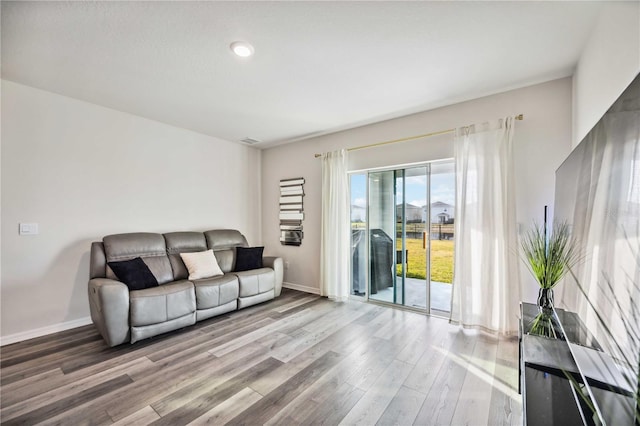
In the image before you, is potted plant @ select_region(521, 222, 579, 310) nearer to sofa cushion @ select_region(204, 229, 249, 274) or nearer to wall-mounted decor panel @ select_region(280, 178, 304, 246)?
wall-mounted decor panel @ select_region(280, 178, 304, 246)

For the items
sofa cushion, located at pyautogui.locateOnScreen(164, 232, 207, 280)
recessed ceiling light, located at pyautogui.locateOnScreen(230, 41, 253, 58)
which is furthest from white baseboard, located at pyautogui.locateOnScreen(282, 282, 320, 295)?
recessed ceiling light, located at pyautogui.locateOnScreen(230, 41, 253, 58)

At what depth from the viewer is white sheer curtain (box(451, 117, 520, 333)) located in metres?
2.71

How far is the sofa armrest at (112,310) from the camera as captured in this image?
246cm

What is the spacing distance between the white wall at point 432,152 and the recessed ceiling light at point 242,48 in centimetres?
219

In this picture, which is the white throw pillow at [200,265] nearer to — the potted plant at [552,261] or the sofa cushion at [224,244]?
the sofa cushion at [224,244]

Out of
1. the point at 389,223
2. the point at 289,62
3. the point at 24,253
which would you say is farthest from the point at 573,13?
the point at 24,253

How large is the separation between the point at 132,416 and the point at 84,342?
5.16 ft

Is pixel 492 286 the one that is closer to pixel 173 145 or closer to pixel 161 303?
pixel 161 303

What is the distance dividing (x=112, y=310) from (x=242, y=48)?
2616 mm

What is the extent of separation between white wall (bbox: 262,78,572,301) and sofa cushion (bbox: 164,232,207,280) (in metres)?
1.46

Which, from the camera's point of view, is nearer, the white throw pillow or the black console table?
the black console table

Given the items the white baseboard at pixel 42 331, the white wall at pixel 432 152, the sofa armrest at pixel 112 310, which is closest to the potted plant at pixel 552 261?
the white wall at pixel 432 152

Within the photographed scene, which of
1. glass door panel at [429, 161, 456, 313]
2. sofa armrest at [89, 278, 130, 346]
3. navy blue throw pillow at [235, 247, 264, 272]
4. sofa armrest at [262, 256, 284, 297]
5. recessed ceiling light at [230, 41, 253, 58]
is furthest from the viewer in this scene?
sofa armrest at [262, 256, 284, 297]

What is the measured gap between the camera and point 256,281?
146 inches
